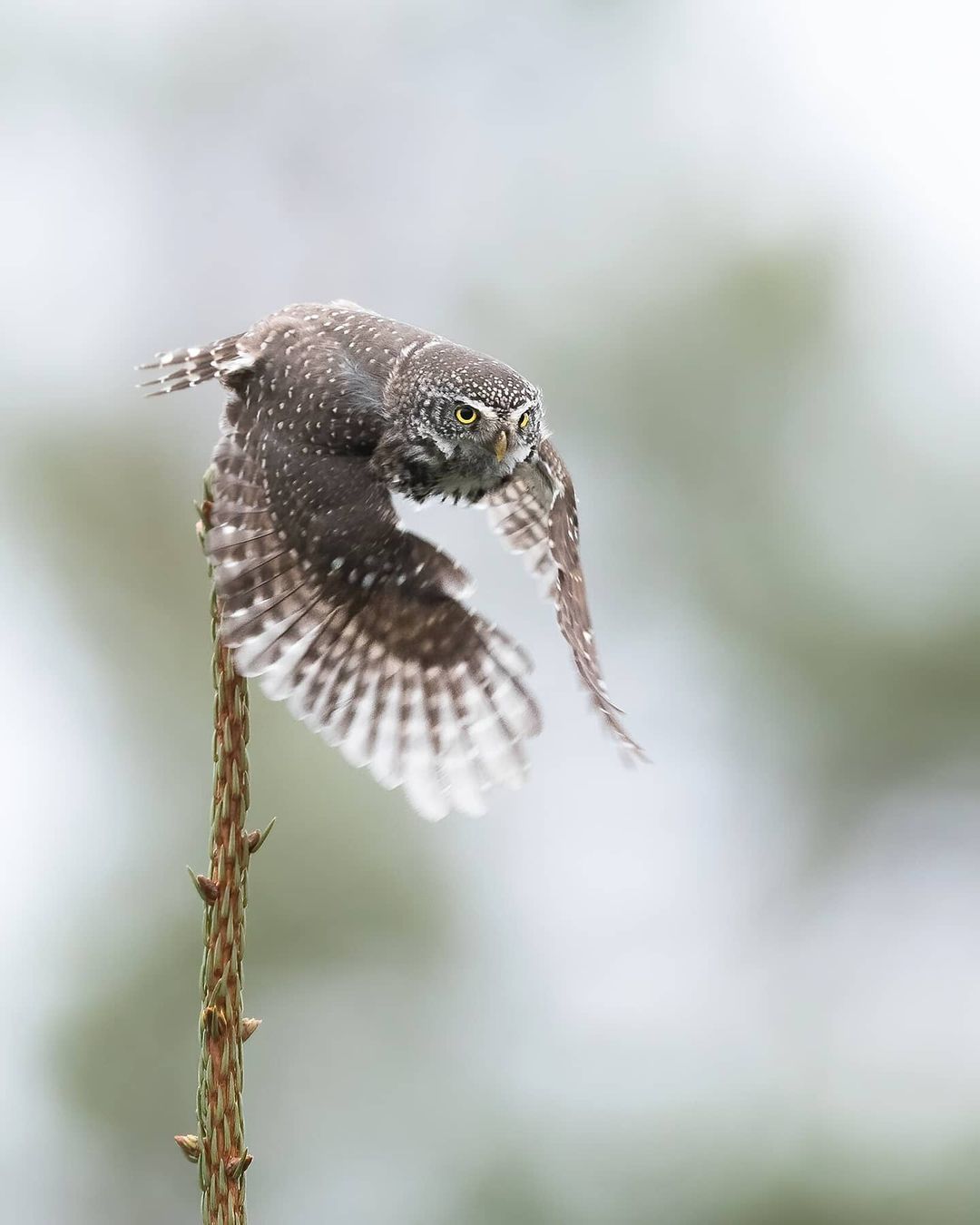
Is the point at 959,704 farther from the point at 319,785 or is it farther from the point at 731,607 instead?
the point at 319,785

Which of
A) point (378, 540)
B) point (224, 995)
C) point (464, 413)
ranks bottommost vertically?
point (224, 995)

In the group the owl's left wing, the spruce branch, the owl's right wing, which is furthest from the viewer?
the owl's left wing

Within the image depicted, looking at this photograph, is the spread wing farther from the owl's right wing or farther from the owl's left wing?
the owl's left wing

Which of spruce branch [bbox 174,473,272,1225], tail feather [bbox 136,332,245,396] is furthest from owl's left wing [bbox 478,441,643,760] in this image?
spruce branch [bbox 174,473,272,1225]

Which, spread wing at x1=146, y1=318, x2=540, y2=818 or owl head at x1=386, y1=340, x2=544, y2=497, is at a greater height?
owl head at x1=386, y1=340, x2=544, y2=497

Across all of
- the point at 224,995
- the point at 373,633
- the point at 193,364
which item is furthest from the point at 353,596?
the point at 224,995

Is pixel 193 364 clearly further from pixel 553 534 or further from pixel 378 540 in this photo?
pixel 553 534

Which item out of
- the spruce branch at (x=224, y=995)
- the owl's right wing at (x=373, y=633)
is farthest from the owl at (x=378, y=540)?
the spruce branch at (x=224, y=995)

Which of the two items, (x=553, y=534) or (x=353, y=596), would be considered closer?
(x=353, y=596)

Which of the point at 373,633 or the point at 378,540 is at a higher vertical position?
the point at 378,540
